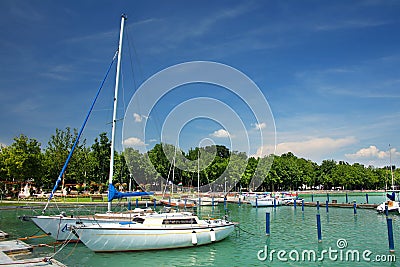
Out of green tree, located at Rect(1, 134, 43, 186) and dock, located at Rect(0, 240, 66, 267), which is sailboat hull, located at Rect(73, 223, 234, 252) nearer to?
dock, located at Rect(0, 240, 66, 267)

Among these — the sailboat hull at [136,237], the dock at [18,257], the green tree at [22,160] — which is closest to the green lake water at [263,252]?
the sailboat hull at [136,237]

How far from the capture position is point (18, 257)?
19.0 meters

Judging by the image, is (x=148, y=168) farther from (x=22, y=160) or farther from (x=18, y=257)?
(x=18, y=257)

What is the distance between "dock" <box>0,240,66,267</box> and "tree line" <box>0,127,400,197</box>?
38935 millimetres

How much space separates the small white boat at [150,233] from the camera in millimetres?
21016

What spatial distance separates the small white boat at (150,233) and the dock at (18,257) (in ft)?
10.1

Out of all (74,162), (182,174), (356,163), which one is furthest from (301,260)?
(356,163)

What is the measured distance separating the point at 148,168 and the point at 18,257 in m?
71.6

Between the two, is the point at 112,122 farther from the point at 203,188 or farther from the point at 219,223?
the point at 203,188

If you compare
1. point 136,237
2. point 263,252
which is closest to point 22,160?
point 136,237

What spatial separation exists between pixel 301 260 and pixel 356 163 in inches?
6775

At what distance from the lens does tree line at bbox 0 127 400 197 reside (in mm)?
61000

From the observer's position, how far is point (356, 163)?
175375 mm

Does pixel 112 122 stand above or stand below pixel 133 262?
above
